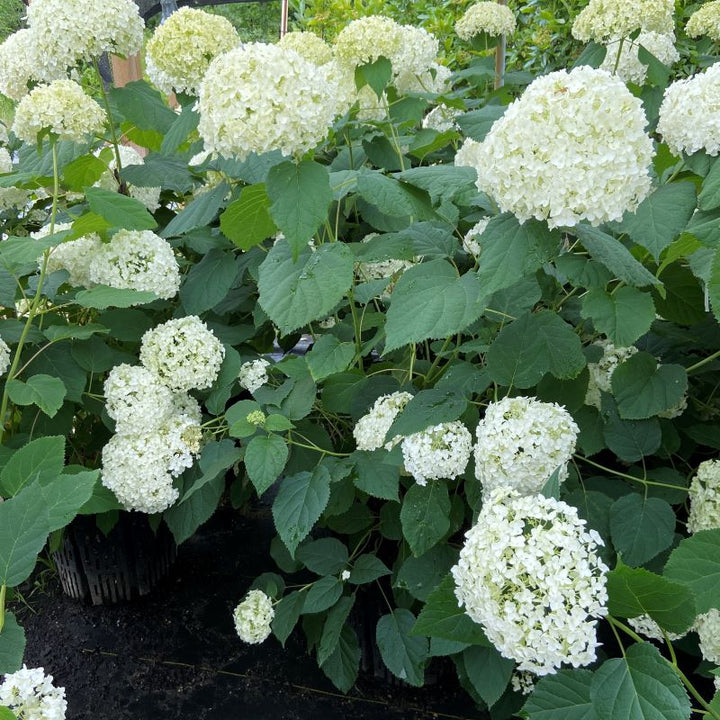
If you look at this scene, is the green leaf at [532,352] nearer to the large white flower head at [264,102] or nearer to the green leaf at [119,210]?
the large white flower head at [264,102]

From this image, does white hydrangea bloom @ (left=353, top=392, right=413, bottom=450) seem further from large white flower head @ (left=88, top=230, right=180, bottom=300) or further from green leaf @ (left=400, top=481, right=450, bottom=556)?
large white flower head @ (left=88, top=230, right=180, bottom=300)

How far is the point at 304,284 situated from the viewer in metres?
1.38

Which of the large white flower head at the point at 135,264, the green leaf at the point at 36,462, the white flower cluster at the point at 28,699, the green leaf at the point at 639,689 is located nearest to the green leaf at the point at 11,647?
the white flower cluster at the point at 28,699

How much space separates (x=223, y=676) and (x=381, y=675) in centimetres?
50

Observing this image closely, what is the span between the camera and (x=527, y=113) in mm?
1129

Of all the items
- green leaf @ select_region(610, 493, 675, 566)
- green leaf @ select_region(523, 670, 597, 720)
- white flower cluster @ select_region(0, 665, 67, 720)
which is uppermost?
white flower cluster @ select_region(0, 665, 67, 720)

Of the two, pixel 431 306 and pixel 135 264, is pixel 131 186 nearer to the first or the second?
pixel 135 264

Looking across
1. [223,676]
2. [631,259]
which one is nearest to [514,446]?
[631,259]

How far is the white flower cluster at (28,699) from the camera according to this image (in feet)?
3.05

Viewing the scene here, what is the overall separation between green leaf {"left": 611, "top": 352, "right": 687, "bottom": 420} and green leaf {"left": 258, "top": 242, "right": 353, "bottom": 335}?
66 cm

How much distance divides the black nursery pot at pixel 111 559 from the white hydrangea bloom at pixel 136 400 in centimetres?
65

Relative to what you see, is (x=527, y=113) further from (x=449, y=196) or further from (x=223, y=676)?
(x=223, y=676)

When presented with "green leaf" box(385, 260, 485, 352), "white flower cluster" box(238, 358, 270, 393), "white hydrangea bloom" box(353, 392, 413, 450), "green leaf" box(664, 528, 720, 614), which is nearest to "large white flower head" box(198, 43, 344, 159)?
"green leaf" box(385, 260, 485, 352)

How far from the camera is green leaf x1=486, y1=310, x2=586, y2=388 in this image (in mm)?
1444
